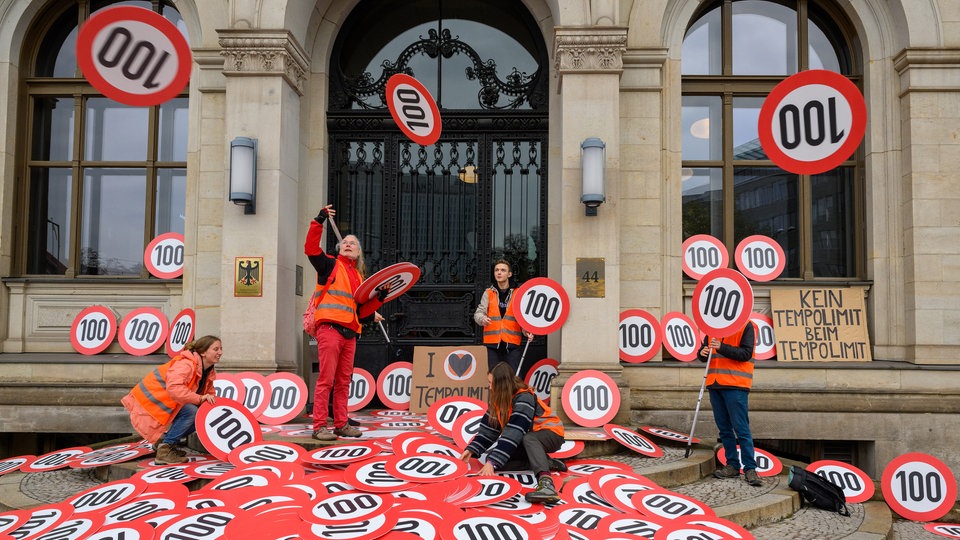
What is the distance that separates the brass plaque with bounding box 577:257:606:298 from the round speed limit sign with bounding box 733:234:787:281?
8.16 ft

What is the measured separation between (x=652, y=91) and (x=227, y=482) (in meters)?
7.25

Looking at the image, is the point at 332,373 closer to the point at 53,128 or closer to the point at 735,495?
the point at 735,495

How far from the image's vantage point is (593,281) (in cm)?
919

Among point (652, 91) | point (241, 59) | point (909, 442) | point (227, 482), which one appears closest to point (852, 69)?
point (652, 91)

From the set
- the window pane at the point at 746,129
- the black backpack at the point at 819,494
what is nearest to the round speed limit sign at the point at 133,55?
the window pane at the point at 746,129

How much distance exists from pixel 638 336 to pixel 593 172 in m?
2.32

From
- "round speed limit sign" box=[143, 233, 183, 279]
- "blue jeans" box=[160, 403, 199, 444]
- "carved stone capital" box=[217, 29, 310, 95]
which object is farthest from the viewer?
"round speed limit sign" box=[143, 233, 183, 279]

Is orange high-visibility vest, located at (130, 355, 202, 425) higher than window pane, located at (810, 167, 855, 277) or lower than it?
lower

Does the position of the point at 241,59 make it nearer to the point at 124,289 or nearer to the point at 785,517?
the point at 124,289

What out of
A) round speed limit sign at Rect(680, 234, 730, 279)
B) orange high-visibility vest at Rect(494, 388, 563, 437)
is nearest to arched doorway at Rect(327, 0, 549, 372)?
round speed limit sign at Rect(680, 234, 730, 279)

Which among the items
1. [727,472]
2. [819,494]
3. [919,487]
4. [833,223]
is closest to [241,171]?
[727,472]

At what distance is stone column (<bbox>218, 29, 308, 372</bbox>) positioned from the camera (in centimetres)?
931

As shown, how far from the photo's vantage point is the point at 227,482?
6.10 metres

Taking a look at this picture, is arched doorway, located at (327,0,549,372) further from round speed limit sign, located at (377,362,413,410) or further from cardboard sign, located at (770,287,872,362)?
cardboard sign, located at (770,287,872,362)
